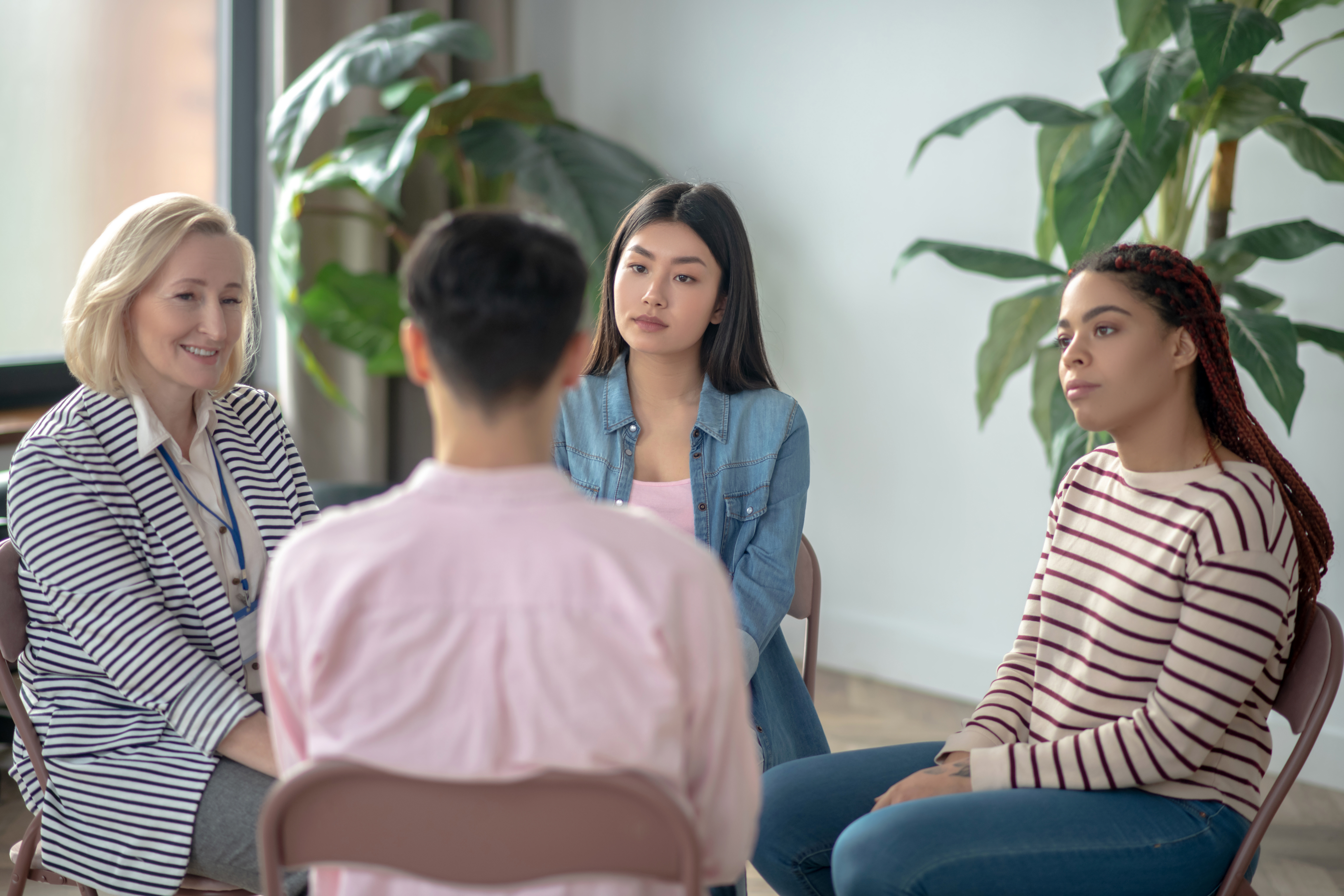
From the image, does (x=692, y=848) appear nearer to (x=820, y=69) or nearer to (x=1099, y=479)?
(x=1099, y=479)

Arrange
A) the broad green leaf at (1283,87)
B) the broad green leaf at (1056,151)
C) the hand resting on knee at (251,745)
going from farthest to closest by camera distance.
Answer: the broad green leaf at (1056,151), the broad green leaf at (1283,87), the hand resting on knee at (251,745)

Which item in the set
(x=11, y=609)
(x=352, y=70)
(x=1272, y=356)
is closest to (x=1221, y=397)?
(x=1272, y=356)

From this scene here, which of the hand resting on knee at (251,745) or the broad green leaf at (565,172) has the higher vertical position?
the broad green leaf at (565,172)

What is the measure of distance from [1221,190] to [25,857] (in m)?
2.29

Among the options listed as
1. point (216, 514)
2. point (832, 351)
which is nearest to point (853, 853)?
point (216, 514)

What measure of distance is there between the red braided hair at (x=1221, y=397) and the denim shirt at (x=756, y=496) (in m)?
0.51

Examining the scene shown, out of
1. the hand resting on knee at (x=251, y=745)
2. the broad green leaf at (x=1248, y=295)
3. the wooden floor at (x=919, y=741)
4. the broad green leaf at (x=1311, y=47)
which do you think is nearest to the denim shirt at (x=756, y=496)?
the hand resting on knee at (x=251, y=745)

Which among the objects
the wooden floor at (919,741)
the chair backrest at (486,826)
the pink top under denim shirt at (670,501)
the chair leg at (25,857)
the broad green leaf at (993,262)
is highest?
the broad green leaf at (993,262)

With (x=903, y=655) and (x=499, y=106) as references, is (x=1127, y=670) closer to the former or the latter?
(x=903, y=655)

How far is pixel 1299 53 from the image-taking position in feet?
7.30

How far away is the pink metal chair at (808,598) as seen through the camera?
68.9 inches

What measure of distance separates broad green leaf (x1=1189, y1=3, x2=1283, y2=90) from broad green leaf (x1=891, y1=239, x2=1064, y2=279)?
0.48 metres

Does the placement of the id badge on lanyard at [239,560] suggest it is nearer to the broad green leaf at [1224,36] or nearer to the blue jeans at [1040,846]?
the blue jeans at [1040,846]

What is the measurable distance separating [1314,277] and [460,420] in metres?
2.38
